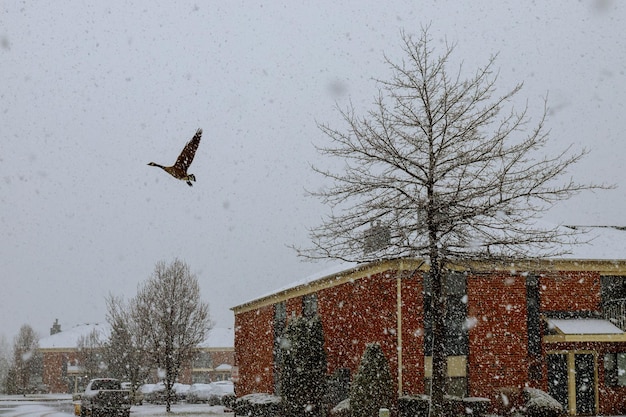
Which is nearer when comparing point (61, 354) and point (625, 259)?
point (625, 259)

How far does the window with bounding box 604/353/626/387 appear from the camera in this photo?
82.2 feet

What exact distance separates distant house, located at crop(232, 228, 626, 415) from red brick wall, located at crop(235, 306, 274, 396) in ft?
30.6

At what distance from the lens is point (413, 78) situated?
17406 millimetres

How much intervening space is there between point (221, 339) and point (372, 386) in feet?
202

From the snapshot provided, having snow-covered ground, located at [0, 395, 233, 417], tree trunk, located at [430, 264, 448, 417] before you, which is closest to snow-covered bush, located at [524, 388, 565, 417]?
tree trunk, located at [430, 264, 448, 417]

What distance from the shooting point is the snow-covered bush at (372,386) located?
68.8 feet

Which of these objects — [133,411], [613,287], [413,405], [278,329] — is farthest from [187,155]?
[133,411]

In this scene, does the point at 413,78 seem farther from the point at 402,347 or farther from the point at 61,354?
the point at 61,354

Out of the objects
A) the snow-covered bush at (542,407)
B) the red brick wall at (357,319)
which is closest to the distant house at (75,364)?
the red brick wall at (357,319)

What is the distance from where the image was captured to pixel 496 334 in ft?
79.9

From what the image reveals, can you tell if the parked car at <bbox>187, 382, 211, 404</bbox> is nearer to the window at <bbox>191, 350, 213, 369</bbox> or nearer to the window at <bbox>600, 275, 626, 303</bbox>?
the window at <bbox>600, 275, 626, 303</bbox>

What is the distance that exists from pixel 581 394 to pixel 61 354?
65.1 metres

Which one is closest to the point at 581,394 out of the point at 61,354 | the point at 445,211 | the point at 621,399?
the point at 621,399

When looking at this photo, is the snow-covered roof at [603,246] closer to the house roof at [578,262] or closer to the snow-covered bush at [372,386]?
the house roof at [578,262]
